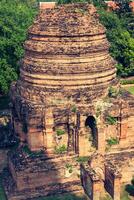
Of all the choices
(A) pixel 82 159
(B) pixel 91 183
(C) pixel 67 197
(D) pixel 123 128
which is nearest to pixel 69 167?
(A) pixel 82 159

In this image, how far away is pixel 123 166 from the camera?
16031 mm

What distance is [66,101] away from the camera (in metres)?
16.5

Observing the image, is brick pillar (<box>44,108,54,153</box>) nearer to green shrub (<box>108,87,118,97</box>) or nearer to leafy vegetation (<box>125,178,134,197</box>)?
green shrub (<box>108,87,118,97</box>)

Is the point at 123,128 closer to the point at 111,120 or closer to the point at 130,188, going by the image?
the point at 111,120

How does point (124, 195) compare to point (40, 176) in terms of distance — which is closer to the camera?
point (40, 176)

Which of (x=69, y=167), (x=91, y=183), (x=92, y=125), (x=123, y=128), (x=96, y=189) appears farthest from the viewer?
(x=123, y=128)

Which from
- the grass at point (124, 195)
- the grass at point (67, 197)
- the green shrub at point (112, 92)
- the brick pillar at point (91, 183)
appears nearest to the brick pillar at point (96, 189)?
the brick pillar at point (91, 183)

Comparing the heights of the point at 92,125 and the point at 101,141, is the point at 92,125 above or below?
above

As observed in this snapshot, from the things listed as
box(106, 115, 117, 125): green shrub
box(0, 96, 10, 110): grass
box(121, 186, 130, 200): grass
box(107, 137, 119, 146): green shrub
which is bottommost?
box(0, 96, 10, 110): grass

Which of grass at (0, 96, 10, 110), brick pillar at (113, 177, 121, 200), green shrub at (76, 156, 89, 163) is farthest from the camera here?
grass at (0, 96, 10, 110)

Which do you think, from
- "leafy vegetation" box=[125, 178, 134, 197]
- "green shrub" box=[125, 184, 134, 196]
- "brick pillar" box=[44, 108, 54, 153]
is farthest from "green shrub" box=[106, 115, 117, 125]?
"green shrub" box=[125, 184, 134, 196]

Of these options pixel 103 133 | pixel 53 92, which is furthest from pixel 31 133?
pixel 103 133

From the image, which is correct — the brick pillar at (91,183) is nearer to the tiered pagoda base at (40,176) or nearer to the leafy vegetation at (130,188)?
the tiered pagoda base at (40,176)

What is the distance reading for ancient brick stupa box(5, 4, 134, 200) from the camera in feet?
51.3
